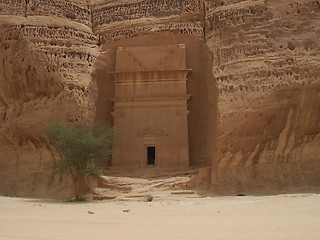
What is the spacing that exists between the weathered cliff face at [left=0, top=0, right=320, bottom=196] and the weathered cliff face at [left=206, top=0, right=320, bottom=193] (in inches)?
1.8

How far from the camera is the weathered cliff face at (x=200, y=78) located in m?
18.2

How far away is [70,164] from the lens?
17500mm

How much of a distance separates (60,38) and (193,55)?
7.42 meters

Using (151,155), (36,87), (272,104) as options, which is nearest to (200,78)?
(151,155)

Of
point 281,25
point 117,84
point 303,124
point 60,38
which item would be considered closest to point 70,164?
point 117,84

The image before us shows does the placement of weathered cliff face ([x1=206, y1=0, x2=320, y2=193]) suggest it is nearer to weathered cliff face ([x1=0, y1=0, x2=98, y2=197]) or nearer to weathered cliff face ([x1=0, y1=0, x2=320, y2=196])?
weathered cliff face ([x1=0, y1=0, x2=320, y2=196])

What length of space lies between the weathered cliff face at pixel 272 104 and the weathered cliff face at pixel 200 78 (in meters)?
0.05

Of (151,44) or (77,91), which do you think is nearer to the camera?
(77,91)

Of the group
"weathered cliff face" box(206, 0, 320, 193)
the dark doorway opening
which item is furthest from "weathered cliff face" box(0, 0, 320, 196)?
the dark doorway opening

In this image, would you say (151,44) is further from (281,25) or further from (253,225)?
(253,225)

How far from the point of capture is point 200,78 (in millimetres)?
22328

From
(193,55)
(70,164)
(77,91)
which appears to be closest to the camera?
(70,164)

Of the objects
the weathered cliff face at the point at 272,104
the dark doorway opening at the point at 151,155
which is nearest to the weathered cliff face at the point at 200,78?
the weathered cliff face at the point at 272,104

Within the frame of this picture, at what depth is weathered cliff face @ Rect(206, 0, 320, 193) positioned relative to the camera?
18.0 m
